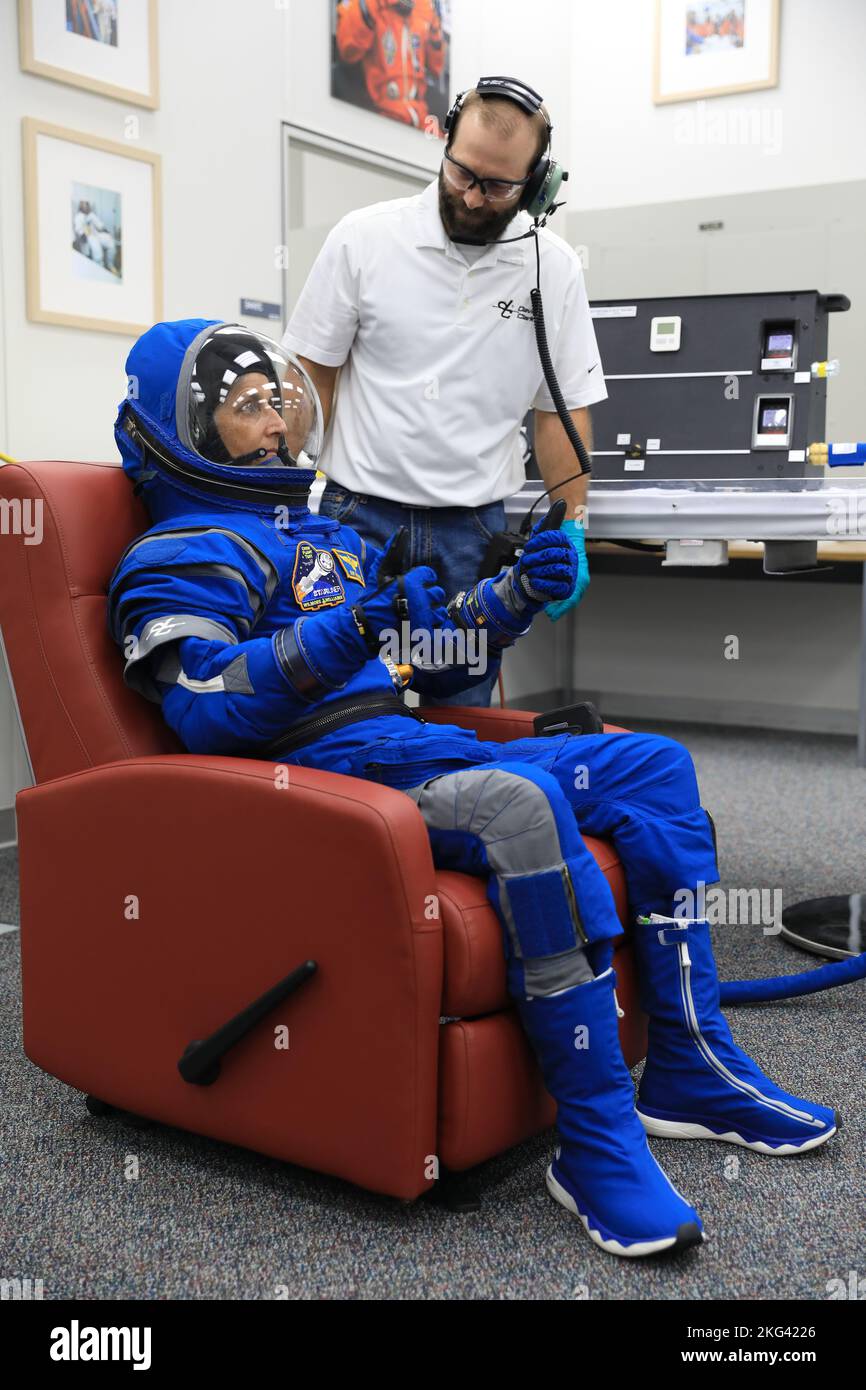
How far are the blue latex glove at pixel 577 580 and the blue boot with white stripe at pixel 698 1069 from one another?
1.33 ft

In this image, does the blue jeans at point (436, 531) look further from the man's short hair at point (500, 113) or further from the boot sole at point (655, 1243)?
the boot sole at point (655, 1243)

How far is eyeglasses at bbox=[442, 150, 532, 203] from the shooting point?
1.94 m

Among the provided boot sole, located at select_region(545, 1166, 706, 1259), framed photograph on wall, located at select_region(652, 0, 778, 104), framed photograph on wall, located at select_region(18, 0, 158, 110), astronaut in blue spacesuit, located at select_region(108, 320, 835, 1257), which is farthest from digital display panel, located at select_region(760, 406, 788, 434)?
framed photograph on wall, located at select_region(652, 0, 778, 104)

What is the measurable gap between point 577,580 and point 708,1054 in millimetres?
591

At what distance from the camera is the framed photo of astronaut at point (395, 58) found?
3779mm

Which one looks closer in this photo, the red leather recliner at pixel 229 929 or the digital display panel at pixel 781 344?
the red leather recliner at pixel 229 929

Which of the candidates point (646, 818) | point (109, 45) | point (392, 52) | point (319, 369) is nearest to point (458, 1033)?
point (646, 818)

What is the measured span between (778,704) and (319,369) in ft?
9.85

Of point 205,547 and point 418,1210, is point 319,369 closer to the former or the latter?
point 205,547

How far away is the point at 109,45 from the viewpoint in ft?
9.88

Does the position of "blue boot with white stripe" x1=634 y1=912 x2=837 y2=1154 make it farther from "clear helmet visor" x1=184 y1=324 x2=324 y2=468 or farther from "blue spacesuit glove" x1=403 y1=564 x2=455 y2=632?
"clear helmet visor" x1=184 y1=324 x2=324 y2=468

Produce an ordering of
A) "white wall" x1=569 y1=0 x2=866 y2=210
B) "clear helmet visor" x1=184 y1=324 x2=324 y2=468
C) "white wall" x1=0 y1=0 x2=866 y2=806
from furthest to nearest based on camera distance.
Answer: "white wall" x1=569 y1=0 x2=866 y2=210 < "white wall" x1=0 y1=0 x2=866 y2=806 < "clear helmet visor" x1=184 y1=324 x2=324 y2=468

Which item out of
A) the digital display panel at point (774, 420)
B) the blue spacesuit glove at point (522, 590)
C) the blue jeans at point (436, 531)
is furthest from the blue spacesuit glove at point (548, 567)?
the digital display panel at point (774, 420)

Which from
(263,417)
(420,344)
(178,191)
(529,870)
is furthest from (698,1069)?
(178,191)
